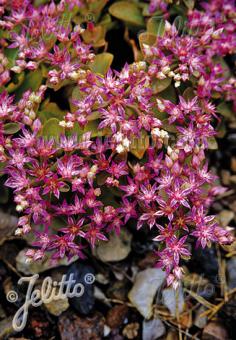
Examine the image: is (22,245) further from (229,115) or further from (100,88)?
(229,115)

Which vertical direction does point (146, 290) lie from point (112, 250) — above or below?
below

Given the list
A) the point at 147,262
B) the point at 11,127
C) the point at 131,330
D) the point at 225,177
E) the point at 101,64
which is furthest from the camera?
the point at 225,177

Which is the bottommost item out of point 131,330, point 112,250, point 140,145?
point 131,330

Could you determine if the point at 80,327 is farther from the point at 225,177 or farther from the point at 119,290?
the point at 225,177

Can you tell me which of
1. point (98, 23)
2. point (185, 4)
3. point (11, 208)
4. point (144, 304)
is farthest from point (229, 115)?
point (11, 208)

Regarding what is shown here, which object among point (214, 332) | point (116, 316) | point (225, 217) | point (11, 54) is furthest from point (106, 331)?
point (11, 54)
